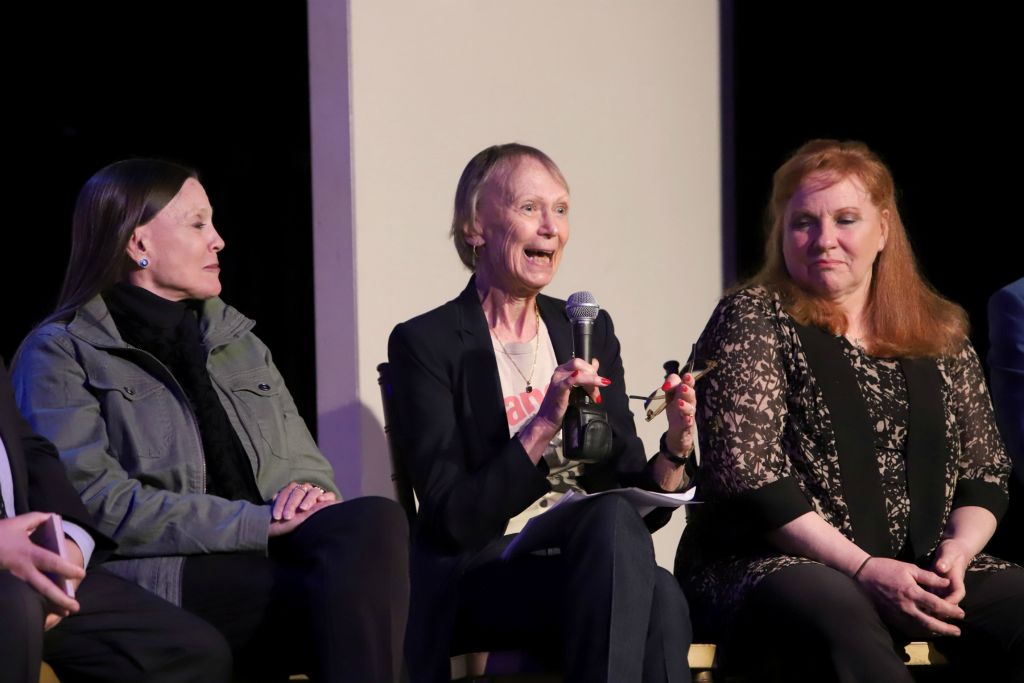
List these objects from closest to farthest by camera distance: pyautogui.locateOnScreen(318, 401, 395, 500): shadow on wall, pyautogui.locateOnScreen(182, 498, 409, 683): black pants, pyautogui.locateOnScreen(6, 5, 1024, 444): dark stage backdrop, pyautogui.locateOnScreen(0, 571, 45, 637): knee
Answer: pyautogui.locateOnScreen(0, 571, 45, 637): knee
pyautogui.locateOnScreen(182, 498, 409, 683): black pants
pyautogui.locateOnScreen(318, 401, 395, 500): shadow on wall
pyautogui.locateOnScreen(6, 5, 1024, 444): dark stage backdrop

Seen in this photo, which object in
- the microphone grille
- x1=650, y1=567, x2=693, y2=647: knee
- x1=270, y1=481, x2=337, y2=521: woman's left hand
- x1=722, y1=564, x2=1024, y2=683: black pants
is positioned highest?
the microphone grille

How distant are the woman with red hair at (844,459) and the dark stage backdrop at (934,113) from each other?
598 mm

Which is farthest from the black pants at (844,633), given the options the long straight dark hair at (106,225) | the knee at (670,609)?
the long straight dark hair at (106,225)

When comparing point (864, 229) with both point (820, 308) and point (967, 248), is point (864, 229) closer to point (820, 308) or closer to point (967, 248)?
point (820, 308)

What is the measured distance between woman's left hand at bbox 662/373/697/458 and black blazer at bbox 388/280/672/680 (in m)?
0.11

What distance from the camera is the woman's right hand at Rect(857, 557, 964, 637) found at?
2.62 meters

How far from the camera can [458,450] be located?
279cm

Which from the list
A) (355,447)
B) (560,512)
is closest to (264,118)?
(355,447)

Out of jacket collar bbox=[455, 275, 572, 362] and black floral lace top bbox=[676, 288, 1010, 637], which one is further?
jacket collar bbox=[455, 275, 572, 362]

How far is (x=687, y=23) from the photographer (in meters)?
4.23

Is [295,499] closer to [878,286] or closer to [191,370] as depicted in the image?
[191,370]

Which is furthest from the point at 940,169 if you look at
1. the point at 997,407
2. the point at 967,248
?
the point at 997,407

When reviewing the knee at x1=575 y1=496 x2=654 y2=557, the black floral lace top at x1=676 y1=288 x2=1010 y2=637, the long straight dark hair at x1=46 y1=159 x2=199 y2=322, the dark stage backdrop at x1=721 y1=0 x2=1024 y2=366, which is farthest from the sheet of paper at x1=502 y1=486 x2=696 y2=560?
the dark stage backdrop at x1=721 y1=0 x2=1024 y2=366

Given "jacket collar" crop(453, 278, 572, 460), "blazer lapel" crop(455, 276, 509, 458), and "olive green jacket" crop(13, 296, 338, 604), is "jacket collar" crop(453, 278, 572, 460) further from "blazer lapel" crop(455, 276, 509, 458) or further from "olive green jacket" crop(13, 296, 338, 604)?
"olive green jacket" crop(13, 296, 338, 604)
